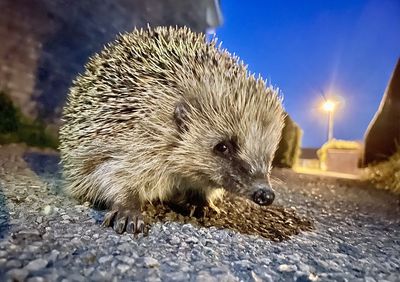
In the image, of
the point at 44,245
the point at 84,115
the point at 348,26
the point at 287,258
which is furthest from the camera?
the point at 348,26

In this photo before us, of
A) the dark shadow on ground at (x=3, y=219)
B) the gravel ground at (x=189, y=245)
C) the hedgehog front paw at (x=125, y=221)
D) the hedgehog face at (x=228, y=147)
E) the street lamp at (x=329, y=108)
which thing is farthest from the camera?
the street lamp at (x=329, y=108)

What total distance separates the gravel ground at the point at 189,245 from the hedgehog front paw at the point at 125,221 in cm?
5

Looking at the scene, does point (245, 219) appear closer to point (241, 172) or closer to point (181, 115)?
point (241, 172)

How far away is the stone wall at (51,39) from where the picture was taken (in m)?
4.61

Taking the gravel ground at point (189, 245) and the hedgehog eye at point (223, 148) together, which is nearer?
the gravel ground at point (189, 245)

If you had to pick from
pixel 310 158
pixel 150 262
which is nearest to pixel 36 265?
pixel 150 262

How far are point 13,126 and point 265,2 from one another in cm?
506

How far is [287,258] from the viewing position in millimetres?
1531

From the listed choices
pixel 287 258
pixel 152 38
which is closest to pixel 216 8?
pixel 152 38

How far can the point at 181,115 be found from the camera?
1911 mm

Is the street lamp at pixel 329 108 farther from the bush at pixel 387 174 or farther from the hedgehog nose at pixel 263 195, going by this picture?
the hedgehog nose at pixel 263 195

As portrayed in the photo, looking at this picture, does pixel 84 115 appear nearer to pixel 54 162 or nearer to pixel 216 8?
pixel 54 162

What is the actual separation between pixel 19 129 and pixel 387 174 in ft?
15.4

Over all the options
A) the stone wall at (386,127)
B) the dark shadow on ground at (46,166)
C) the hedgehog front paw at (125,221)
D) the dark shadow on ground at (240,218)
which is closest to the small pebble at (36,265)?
the hedgehog front paw at (125,221)
